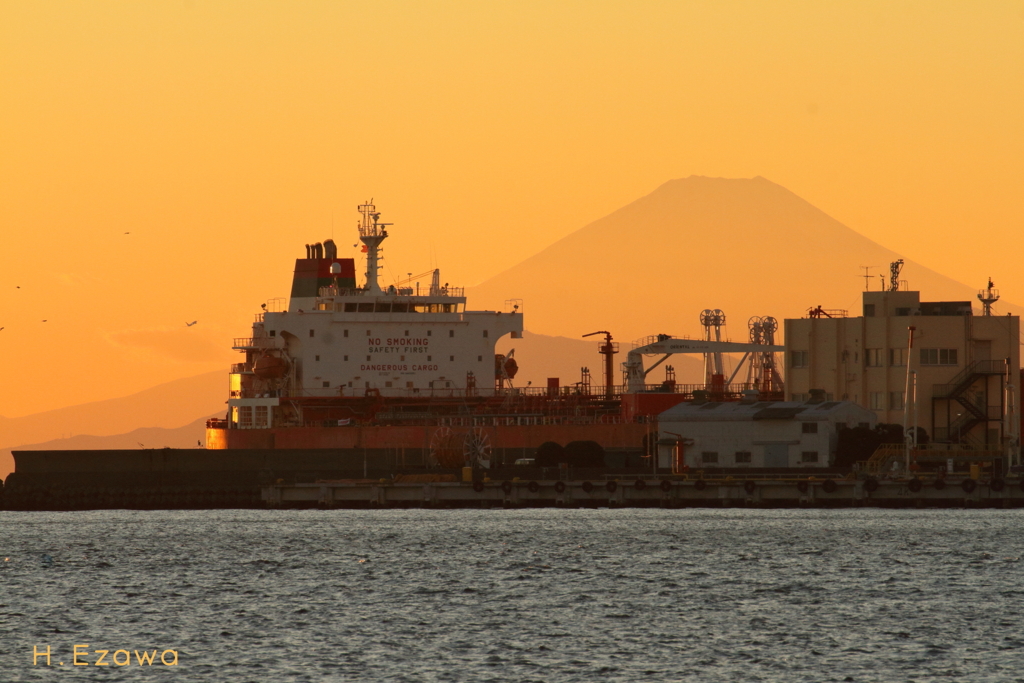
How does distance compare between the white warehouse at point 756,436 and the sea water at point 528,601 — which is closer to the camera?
the sea water at point 528,601

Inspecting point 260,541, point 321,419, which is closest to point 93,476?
point 321,419

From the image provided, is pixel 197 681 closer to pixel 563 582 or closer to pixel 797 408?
pixel 563 582

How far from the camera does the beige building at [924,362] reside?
84250 mm

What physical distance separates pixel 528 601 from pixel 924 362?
43.9 metres

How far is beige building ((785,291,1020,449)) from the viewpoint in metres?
84.2

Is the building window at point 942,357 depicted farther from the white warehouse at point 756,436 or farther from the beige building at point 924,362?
the white warehouse at point 756,436

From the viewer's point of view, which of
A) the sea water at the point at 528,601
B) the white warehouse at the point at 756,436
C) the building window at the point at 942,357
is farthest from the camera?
the building window at the point at 942,357

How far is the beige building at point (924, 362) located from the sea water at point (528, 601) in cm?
1390

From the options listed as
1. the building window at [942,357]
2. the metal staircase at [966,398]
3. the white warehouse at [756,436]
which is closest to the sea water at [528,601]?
the white warehouse at [756,436]

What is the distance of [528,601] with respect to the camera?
151 ft

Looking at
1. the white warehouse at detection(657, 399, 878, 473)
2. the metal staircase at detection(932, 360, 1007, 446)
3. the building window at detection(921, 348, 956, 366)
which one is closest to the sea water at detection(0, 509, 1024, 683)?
the white warehouse at detection(657, 399, 878, 473)

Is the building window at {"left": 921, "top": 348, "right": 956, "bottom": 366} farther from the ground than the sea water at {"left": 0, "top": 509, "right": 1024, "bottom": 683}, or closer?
farther from the ground

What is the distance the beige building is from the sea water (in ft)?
45.6

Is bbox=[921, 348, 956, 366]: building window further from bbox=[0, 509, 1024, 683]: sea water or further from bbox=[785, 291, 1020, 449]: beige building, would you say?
bbox=[0, 509, 1024, 683]: sea water
